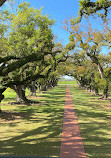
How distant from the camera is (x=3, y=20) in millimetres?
14609

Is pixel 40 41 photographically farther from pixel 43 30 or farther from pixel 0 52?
pixel 0 52

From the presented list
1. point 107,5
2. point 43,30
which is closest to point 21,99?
point 43,30

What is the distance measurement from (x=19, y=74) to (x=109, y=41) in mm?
10069

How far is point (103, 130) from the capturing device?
823cm

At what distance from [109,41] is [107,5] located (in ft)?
24.0

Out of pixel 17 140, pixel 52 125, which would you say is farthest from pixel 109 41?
pixel 17 140

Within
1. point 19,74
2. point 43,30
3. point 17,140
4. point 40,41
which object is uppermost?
point 43,30

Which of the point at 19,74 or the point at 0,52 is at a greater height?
the point at 0,52

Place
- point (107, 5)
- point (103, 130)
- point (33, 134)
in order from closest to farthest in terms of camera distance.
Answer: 1. point (33, 134)
2. point (103, 130)
3. point (107, 5)

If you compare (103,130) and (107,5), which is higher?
(107,5)

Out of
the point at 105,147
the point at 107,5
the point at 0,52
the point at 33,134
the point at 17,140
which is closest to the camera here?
the point at 105,147

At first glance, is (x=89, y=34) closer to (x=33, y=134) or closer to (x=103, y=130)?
A: (x=103, y=130)

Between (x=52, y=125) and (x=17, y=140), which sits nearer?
(x=17, y=140)

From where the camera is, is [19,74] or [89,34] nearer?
[19,74]
